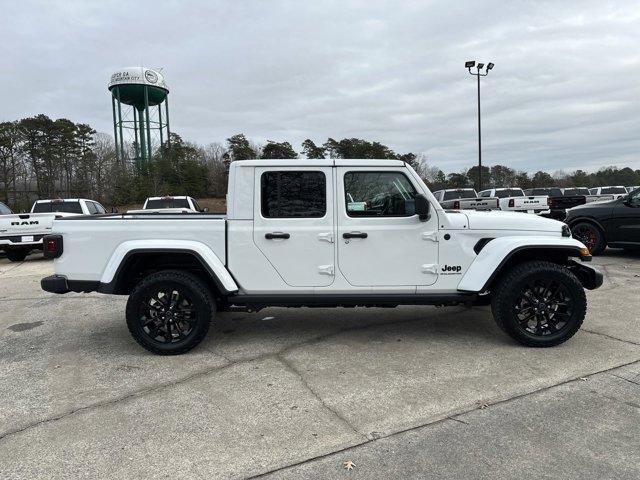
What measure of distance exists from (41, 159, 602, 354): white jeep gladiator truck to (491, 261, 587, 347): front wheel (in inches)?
0.4

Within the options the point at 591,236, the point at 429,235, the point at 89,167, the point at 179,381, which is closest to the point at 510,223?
the point at 429,235

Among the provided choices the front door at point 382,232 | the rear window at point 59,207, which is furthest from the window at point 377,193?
the rear window at point 59,207

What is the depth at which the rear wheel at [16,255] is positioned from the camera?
42.2ft

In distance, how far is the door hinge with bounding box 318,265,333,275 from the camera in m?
4.57

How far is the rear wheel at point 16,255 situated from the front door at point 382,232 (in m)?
11.9

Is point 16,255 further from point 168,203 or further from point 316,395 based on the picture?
point 316,395

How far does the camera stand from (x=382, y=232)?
4551 millimetres

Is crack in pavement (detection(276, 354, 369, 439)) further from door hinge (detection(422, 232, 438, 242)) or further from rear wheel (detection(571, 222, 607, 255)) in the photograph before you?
rear wheel (detection(571, 222, 607, 255))

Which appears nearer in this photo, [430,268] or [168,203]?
[430,268]

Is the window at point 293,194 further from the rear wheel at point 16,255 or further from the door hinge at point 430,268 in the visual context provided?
the rear wheel at point 16,255

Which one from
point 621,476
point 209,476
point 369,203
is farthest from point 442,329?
point 209,476

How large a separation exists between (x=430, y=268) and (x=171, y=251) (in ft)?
8.28

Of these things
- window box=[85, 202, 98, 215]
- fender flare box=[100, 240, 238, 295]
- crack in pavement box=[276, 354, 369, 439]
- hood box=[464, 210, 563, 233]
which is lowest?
crack in pavement box=[276, 354, 369, 439]

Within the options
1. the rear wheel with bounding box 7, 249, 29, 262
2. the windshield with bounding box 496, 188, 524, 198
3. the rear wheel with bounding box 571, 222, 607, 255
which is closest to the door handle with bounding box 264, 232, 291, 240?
the rear wheel with bounding box 571, 222, 607, 255
